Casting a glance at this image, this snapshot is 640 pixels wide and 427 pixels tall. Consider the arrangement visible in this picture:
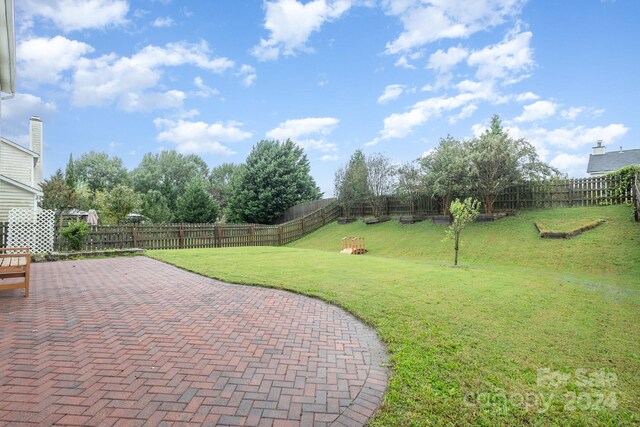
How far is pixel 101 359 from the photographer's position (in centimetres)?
324

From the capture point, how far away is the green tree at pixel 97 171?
50.8 meters

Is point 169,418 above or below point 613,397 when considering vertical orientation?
above

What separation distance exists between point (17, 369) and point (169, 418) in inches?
75.1

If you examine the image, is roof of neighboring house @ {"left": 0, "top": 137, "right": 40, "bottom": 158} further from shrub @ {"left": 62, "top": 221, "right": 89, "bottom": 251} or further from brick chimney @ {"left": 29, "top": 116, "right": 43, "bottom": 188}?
shrub @ {"left": 62, "top": 221, "right": 89, "bottom": 251}

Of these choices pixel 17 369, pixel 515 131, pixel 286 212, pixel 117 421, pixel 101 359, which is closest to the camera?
pixel 117 421

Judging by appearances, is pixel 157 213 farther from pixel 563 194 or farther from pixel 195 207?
pixel 563 194

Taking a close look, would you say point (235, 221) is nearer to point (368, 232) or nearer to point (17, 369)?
point (368, 232)

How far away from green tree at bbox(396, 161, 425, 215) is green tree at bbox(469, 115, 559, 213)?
328 centimetres

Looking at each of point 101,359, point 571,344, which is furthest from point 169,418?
point 571,344

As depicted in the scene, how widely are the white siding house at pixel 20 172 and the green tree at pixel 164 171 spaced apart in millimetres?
29506

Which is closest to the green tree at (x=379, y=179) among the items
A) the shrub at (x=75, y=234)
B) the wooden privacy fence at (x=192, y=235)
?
the wooden privacy fence at (x=192, y=235)

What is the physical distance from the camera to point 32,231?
37.4ft

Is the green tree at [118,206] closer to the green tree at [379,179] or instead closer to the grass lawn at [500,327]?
the grass lawn at [500,327]

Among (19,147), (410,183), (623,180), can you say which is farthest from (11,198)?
(623,180)
